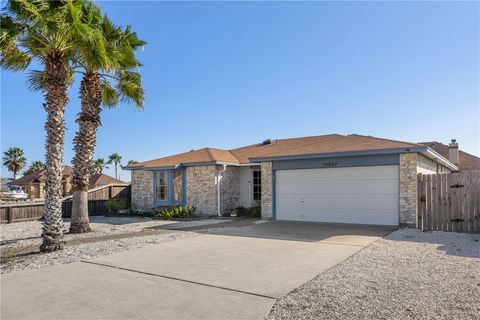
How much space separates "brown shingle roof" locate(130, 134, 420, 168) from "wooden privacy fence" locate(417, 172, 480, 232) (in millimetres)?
1501

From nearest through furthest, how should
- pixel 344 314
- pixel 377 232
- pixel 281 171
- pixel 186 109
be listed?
1. pixel 344 314
2. pixel 377 232
3. pixel 281 171
4. pixel 186 109

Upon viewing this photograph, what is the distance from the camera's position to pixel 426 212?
37.9ft

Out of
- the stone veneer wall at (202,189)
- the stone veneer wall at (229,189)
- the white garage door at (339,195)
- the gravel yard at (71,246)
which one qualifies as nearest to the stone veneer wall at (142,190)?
the stone veneer wall at (202,189)

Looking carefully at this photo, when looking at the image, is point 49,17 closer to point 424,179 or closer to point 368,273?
point 368,273

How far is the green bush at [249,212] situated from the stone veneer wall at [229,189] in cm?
53

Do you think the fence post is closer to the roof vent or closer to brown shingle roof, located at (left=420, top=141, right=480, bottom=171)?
the roof vent

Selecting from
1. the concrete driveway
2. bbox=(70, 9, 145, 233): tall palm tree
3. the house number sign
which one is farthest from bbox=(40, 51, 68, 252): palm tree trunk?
the house number sign

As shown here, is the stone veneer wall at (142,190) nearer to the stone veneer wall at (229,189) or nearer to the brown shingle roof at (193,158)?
the brown shingle roof at (193,158)

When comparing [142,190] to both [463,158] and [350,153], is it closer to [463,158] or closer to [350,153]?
[350,153]

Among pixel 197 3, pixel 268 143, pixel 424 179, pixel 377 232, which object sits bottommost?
pixel 377 232

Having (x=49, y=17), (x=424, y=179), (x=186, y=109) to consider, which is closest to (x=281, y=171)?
(x=424, y=179)

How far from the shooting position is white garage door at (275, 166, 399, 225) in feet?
40.1

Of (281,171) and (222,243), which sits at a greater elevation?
(281,171)

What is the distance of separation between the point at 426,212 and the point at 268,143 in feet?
36.9
